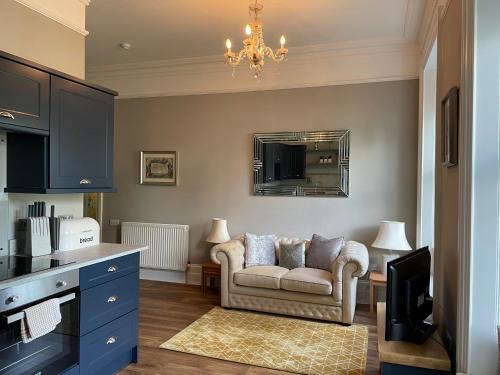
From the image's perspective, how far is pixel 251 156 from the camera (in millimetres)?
5160

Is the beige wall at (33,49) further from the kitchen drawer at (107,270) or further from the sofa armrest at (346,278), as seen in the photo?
the sofa armrest at (346,278)

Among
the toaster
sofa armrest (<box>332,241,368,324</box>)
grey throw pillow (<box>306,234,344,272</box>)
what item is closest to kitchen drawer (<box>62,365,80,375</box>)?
the toaster

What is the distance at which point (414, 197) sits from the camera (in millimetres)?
4539

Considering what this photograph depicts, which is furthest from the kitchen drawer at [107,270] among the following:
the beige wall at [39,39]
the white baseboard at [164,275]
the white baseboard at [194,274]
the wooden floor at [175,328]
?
the white baseboard at [164,275]

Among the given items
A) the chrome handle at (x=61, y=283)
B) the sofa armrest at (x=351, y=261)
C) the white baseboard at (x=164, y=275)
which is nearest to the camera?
the chrome handle at (x=61, y=283)

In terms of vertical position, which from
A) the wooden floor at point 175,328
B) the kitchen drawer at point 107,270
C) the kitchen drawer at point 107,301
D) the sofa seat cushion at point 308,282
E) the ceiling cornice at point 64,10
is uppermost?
the ceiling cornice at point 64,10

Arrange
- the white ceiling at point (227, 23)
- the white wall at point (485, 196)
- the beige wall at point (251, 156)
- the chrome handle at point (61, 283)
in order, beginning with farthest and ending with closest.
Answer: the beige wall at point (251, 156), the white ceiling at point (227, 23), the chrome handle at point (61, 283), the white wall at point (485, 196)

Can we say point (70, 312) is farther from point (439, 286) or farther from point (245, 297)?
point (439, 286)

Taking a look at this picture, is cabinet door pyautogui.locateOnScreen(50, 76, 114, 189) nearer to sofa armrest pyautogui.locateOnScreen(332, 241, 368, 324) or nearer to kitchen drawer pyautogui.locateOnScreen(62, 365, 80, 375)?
kitchen drawer pyautogui.locateOnScreen(62, 365, 80, 375)

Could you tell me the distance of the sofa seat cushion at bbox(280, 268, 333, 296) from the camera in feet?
12.8

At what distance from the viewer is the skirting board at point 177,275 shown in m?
5.41

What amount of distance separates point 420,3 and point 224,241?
A: 339cm

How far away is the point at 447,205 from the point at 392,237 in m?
1.83

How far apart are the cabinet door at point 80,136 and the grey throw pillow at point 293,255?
2.20 metres
